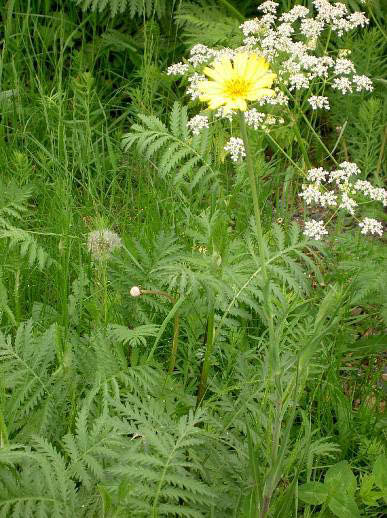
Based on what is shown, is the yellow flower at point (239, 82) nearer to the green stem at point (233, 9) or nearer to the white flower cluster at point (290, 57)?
the white flower cluster at point (290, 57)

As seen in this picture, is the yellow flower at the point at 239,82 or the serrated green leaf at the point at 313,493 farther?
the serrated green leaf at the point at 313,493

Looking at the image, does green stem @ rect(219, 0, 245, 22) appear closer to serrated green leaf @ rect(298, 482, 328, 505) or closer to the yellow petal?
the yellow petal

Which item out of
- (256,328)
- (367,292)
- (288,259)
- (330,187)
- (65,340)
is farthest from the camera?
(330,187)

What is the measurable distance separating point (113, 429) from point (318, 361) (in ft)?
2.30

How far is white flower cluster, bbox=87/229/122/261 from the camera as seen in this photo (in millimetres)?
1890

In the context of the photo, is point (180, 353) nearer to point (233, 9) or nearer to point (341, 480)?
point (341, 480)

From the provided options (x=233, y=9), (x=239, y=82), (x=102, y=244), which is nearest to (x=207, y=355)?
(x=102, y=244)

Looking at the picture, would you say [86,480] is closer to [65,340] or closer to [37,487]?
[37,487]

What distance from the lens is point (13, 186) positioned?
2.37m

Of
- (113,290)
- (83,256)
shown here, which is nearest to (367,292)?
(113,290)

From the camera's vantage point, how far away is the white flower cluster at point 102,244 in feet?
6.20

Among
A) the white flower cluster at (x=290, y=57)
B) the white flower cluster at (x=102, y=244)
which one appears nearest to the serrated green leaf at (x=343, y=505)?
the white flower cluster at (x=102, y=244)

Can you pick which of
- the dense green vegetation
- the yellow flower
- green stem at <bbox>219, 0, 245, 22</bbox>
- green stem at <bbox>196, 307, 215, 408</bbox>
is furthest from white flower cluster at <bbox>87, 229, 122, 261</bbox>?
green stem at <bbox>219, 0, 245, 22</bbox>

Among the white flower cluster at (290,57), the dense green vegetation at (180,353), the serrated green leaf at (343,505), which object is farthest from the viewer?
the white flower cluster at (290,57)
